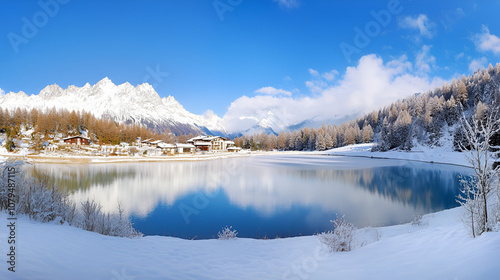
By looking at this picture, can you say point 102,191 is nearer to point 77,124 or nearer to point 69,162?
point 69,162

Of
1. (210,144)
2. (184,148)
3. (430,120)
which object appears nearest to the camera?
(430,120)

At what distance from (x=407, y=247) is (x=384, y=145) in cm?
8712

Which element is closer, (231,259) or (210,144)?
(231,259)

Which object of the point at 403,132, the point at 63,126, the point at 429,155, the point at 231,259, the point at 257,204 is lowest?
the point at 257,204

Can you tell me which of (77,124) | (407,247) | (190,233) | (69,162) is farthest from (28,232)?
(77,124)

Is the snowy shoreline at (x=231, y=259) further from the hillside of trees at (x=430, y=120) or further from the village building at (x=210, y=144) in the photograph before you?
the village building at (x=210, y=144)

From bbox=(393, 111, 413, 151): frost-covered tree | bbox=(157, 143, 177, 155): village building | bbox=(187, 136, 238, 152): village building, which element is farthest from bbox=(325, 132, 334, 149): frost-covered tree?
bbox=(157, 143, 177, 155): village building

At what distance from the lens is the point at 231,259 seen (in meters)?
7.08

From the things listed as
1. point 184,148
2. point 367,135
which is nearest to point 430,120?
point 367,135

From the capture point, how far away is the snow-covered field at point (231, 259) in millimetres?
4203

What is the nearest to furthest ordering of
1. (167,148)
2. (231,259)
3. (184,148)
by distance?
1. (231,259)
2. (167,148)
3. (184,148)

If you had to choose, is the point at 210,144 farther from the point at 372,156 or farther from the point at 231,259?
the point at 231,259

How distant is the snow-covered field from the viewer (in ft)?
13.8

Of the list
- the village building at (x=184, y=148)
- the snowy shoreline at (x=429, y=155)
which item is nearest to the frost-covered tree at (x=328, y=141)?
the snowy shoreline at (x=429, y=155)
